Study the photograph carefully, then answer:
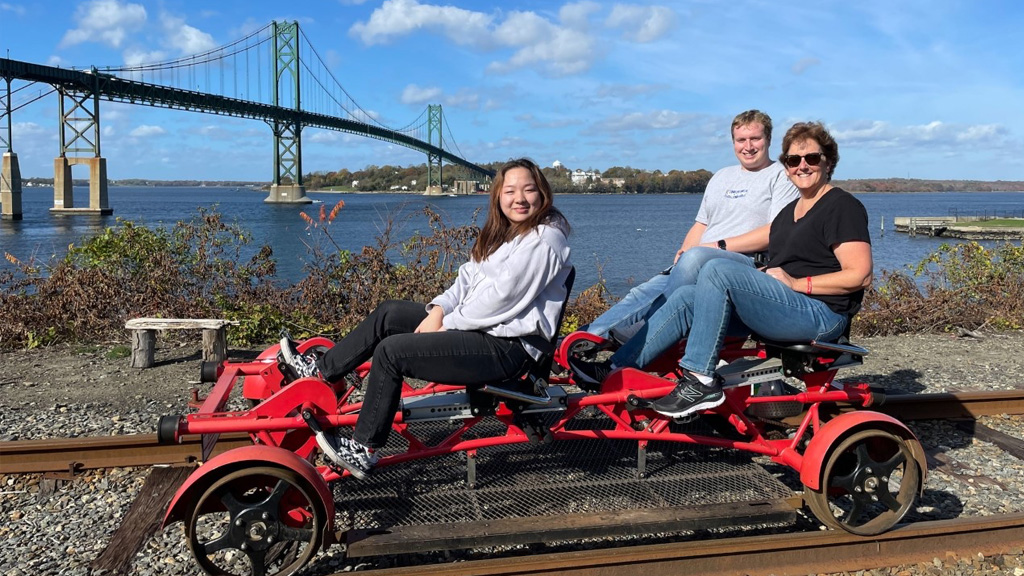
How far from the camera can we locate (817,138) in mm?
3707

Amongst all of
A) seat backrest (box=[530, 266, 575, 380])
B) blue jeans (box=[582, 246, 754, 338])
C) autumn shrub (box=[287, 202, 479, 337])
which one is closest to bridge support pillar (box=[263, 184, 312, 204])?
autumn shrub (box=[287, 202, 479, 337])

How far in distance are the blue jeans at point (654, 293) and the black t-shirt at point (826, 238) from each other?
0.30 m

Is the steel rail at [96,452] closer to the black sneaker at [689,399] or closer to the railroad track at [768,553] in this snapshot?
the railroad track at [768,553]

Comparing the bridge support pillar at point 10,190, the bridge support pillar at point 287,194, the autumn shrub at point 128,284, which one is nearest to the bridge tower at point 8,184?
the bridge support pillar at point 10,190

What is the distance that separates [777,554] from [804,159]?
178 centimetres

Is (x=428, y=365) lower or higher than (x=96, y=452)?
higher

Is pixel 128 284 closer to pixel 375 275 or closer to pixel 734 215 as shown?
pixel 375 275

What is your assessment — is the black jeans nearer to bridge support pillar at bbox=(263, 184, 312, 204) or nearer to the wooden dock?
the wooden dock

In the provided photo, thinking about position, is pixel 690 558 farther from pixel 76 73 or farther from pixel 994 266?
pixel 76 73

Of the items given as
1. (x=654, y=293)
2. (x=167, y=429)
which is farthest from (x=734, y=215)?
(x=167, y=429)

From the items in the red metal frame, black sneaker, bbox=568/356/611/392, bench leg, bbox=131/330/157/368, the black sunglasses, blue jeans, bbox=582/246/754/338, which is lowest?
bench leg, bbox=131/330/157/368

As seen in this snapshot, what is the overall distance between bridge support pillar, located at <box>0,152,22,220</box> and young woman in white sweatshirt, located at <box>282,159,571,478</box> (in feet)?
169

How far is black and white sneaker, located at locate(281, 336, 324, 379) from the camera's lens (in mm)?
3818

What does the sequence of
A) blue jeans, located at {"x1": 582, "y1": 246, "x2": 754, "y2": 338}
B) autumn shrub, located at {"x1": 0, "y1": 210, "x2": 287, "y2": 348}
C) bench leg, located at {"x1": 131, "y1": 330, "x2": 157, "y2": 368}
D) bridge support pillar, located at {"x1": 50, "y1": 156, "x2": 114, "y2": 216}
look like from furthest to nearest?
bridge support pillar, located at {"x1": 50, "y1": 156, "x2": 114, "y2": 216} < autumn shrub, located at {"x1": 0, "y1": 210, "x2": 287, "y2": 348} < bench leg, located at {"x1": 131, "y1": 330, "x2": 157, "y2": 368} < blue jeans, located at {"x1": 582, "y1": 246, "x2": 754, "y2": 338}
